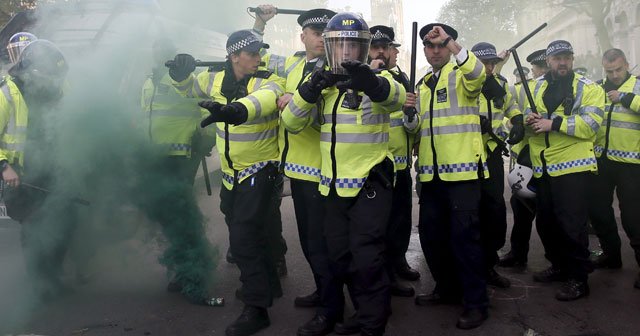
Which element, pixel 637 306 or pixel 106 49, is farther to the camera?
pixel 106 49

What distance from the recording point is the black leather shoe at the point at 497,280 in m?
Answer: 4.68

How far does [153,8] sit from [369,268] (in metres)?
3.80

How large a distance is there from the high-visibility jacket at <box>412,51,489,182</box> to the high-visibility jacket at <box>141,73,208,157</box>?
1969mm

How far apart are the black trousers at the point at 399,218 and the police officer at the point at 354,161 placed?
3.13 feet

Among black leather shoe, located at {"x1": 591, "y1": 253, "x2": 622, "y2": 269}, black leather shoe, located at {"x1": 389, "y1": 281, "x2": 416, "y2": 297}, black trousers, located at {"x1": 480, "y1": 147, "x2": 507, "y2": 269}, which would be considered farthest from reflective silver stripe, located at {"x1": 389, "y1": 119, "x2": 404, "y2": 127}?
black leather shoe, located at {"x1": 591, "y1": 253, "x2": 622, "y2": 269}

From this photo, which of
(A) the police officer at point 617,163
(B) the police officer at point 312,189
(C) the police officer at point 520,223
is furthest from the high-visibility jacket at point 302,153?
(A) the police officer at point 617,163

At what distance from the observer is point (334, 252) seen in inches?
142

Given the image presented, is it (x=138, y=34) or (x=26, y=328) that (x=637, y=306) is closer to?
(x=26, y=328)

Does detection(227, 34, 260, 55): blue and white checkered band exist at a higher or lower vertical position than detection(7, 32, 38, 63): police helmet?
lower

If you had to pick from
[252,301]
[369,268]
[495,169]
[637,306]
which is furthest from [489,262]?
[252,301]

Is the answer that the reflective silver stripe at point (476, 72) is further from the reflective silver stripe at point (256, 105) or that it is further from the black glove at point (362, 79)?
the reflective silver stripe at point (256, 105)

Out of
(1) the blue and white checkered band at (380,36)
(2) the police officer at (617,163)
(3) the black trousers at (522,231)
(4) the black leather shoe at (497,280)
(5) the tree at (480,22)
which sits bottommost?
(4) the black leather shoe at (497,280)

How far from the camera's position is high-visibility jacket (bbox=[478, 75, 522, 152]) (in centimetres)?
472

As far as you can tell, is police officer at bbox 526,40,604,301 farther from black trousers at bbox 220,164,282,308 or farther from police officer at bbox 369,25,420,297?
black trousers at bbox 220,164,282,308
